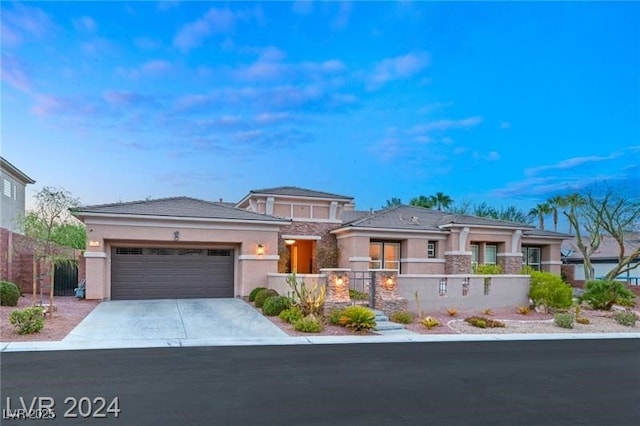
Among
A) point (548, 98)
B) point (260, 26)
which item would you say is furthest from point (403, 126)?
point (260, 26)

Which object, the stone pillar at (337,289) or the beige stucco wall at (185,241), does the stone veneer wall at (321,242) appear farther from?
the stone pillar at (337,289)

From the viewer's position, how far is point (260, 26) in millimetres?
17422

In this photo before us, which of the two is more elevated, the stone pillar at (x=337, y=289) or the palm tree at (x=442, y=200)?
the palm tree at (x=442, y=200)

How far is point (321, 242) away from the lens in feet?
78.7

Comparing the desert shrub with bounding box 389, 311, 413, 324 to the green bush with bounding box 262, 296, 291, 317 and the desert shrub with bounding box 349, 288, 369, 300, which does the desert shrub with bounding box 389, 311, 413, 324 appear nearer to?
the desert shrub with bounding box 349, 288, 369, 300

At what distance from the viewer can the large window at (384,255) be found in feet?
77.7

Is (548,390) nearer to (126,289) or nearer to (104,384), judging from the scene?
(104,384)

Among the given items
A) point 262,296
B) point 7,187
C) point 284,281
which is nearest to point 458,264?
point 284,281

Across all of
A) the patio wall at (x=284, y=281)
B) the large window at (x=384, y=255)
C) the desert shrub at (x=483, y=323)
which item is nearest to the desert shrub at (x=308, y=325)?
the patio wall at (x=284, y=281)

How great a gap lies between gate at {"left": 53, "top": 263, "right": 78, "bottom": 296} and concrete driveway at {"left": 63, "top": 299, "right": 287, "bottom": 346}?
465cm

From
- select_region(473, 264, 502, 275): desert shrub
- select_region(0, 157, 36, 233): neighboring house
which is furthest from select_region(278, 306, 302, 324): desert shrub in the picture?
select_region(0, 157, 36, 233): neighboring house

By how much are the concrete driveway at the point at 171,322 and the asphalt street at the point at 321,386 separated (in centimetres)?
170

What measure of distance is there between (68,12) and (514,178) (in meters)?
40.3

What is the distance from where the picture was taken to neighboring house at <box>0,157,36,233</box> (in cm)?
2159
